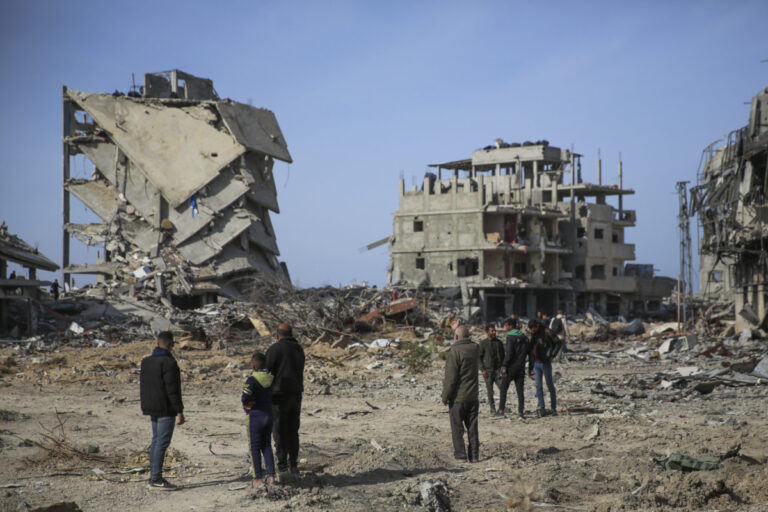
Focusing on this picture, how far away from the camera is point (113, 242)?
3956 centimetres

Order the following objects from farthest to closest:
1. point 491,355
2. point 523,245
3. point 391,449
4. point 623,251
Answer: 1. point 623,251
2. point 523,245
3. point 491,355
4. point 391,449

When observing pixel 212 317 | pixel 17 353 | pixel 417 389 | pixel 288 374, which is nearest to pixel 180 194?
pixel 212 317

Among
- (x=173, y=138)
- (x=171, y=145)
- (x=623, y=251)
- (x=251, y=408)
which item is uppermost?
(x=173, y=138)

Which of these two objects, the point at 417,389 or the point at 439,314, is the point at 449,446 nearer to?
the point at 417,389

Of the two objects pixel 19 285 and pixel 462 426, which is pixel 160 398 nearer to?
pixel 462 426

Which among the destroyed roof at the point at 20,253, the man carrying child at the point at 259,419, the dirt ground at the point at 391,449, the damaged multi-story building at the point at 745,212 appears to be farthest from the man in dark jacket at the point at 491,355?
the destroyed roof at the point at 20,253

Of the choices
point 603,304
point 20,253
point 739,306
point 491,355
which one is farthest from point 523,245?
point 491,355

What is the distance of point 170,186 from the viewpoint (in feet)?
129

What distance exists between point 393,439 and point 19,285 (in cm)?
2035

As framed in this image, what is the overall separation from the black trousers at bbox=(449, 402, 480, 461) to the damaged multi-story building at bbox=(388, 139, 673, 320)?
34954 mm

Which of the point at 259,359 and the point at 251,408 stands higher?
the point at 259,359

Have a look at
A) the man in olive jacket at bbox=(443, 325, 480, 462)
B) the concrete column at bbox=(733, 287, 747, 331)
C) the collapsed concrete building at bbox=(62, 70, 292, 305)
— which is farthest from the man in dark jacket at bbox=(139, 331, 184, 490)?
the collapsed concrete building at bbox=(62, 70, 292, 305)

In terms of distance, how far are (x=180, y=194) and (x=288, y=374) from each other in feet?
106

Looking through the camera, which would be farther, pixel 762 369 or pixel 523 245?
pixel 523 245
